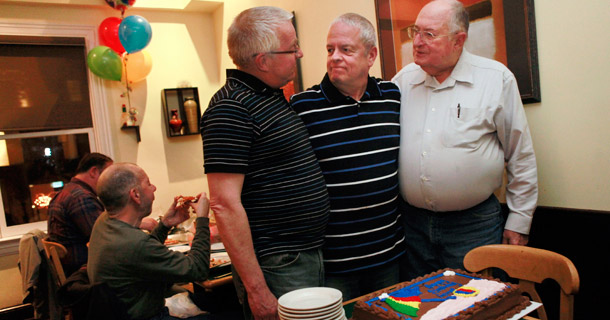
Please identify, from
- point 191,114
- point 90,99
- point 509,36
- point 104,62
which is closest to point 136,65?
point 104,62

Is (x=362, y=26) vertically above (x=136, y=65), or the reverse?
(x=136, y=65)

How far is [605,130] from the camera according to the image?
1.66 metres

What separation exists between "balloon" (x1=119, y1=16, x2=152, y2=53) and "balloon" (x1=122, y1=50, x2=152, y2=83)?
156 millimetres

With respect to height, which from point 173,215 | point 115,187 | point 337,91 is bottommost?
point 173,215

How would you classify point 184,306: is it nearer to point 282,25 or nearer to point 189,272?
point 189,272

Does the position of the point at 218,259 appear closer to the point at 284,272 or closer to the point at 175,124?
the point at 284,272

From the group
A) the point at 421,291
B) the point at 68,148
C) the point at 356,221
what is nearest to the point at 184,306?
the point at 356,221

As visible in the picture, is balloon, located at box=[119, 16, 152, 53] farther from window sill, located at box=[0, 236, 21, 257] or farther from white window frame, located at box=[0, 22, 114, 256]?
window sill, located at box=[0, 236, 21, 257]

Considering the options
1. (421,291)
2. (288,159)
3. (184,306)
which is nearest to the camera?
(421,291)

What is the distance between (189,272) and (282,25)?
3.67 feet

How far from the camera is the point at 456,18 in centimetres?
175

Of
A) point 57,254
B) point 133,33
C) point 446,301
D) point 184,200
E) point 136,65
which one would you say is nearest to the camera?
point 446,301

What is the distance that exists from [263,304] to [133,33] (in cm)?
342

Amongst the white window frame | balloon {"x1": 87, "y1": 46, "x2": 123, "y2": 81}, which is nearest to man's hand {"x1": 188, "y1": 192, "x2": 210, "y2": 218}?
balloon {"x1": 87, "y1": 46, "x2": 123, "y2": 81}
